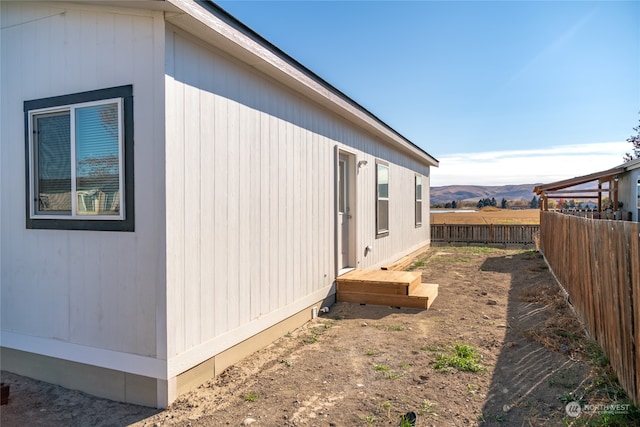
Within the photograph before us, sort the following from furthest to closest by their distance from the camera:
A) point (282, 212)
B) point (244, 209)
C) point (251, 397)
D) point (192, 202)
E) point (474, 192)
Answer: point (474, 192), point (282, 212), point (244, 209), point (192, 202), point (251, 397)

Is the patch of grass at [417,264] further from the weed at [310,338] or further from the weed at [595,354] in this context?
the weed at [595,354]

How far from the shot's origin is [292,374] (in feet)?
11.3

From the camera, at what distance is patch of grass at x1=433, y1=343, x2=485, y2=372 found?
137 inches

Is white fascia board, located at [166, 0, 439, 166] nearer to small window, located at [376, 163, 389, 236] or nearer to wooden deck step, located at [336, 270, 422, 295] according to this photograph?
small window, located at [376, 163, 389, 236]

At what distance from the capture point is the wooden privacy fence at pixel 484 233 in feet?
53.2

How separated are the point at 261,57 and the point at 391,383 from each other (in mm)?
3304

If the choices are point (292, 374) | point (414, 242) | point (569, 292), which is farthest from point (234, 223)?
point (414, 242)

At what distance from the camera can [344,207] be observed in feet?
21.9

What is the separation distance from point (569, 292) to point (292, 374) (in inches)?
183

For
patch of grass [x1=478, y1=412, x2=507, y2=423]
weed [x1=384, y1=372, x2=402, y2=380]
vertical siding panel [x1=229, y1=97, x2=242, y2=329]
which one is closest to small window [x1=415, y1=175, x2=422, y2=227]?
vertical siding panel [x1=229, y1=97, x2=242, y2=329]

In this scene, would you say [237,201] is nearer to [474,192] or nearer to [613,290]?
[613,290]

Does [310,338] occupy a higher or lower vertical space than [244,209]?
lower

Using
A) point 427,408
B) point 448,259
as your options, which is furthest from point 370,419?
point 448,259

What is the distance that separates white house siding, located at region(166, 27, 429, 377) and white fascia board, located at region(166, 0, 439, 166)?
103mm
